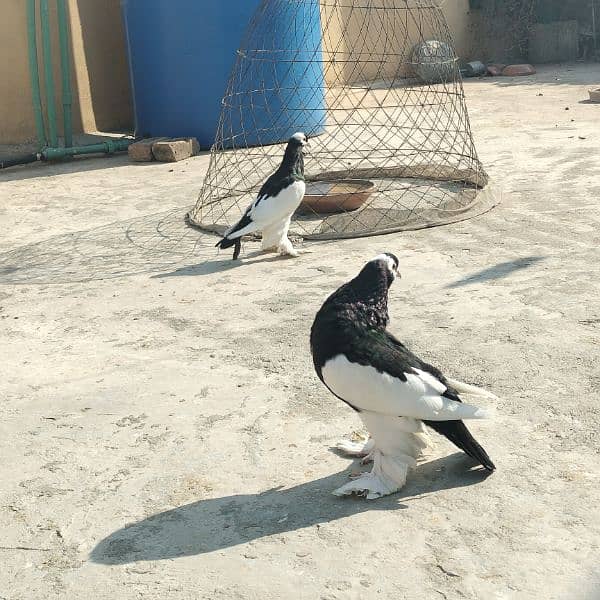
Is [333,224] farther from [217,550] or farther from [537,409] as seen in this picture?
[217,550]

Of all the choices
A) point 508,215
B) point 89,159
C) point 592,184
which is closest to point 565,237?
point 508,215

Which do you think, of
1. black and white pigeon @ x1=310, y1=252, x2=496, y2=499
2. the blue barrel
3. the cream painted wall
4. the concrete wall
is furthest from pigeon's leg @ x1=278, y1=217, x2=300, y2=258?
the concrete wall

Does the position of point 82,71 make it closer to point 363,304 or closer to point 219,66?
point 219,66

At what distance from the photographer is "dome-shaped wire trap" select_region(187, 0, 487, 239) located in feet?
20.9

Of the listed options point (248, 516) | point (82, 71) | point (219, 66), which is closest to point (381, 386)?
point (248, 516)

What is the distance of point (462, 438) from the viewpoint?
288 centimetres

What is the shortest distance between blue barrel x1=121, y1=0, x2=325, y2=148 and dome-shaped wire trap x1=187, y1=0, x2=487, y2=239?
2cm

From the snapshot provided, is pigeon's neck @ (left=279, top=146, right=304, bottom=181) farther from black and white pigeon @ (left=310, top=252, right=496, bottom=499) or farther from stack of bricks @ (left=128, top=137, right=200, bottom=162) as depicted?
stack of bricks @ (left=128, top=137, right=200, bottom=162)

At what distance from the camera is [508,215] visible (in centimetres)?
599

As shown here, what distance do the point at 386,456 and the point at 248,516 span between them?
451 mm

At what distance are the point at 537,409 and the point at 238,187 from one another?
14.8 feet

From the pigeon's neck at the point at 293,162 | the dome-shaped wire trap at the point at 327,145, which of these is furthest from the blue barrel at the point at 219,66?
the pigeon's neck at the point at 293,162

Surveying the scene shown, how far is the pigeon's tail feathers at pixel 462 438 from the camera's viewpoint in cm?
285

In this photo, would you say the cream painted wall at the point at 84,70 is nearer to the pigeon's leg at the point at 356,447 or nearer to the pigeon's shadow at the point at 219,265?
the pigeon's shadow at the point at 219,265
